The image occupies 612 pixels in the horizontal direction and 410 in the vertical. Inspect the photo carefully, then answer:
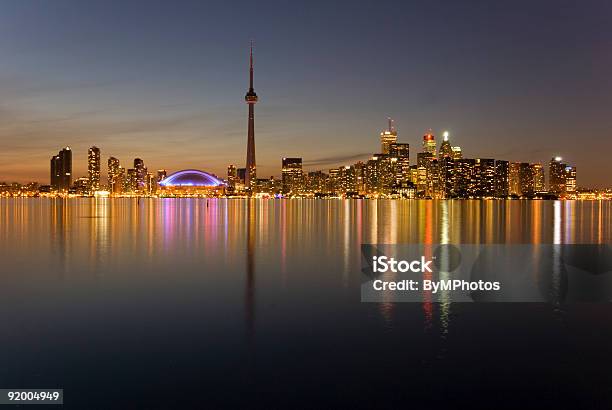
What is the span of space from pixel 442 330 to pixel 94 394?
9.71 m

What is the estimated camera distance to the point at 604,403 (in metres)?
10.7

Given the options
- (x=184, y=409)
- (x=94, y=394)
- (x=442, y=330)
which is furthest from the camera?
(x=442, y=330)

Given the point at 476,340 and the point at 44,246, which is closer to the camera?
the point at 476,340

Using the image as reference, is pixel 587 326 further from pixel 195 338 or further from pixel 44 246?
pixel 44 246

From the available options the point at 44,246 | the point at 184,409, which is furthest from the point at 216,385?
the point at 44,246

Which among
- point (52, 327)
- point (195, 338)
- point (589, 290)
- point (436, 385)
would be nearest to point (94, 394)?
point (195, 338)

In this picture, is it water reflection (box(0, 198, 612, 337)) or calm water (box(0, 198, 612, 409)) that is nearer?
calm water (box(0, 198, 612, 409))

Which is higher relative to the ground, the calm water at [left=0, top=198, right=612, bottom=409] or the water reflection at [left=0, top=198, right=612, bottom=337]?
the water reflection at [left=0, top=198, right=612, bottom=337]

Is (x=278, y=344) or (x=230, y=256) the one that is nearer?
Answer: (x=278, y=344)

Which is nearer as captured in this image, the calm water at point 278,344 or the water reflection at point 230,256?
the calm water at point 278,344

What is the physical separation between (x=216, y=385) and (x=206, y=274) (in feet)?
51.2

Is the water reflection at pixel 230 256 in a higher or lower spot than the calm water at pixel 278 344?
higher

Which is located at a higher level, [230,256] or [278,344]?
[230,256]

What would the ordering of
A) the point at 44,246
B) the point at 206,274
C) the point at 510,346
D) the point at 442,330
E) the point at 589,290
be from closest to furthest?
1. the point at 510,346
2. the point at 442,330
3. the point at 589,290
4. the point at 206,274
5. the point at 44,246
